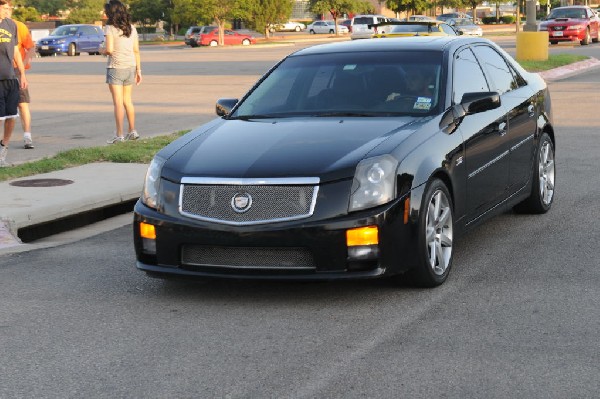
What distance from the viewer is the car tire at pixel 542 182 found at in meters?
9.08

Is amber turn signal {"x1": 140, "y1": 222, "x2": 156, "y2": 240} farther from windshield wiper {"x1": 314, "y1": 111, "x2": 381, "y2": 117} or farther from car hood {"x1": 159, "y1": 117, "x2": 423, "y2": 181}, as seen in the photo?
windshield wiper {"x1": 314, "y1": 111, "x2": 381, "y2": 117}

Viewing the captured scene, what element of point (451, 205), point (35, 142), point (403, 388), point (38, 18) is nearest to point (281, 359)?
point (403, 388)

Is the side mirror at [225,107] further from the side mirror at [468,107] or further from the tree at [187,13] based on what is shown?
the tree at [187,13]

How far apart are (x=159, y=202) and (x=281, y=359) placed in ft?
5.48

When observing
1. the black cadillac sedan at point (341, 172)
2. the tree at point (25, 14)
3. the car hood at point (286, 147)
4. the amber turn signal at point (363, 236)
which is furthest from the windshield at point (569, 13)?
the tree at point (25, 14)

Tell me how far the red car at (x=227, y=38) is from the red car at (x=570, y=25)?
1069 inches

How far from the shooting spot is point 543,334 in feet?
19.0

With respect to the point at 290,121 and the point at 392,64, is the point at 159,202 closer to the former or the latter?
the point at 290,121

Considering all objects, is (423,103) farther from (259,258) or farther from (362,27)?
(362,27)

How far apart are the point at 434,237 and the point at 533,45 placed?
24105 millimetres

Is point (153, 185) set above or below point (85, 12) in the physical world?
below

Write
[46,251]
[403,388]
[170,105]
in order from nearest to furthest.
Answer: [403,388] < [46,251] < [170,105]

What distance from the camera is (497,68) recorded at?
8828 millimetres

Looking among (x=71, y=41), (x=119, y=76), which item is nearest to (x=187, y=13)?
(x=71, y=41)
